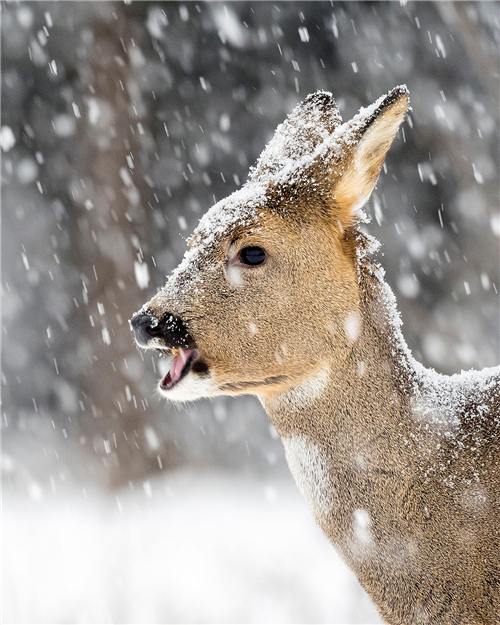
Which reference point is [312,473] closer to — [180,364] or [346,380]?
[346,380]

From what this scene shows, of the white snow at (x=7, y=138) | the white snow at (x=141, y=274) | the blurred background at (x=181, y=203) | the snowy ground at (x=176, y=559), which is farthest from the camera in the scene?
the white snow at (x=7, y=138)

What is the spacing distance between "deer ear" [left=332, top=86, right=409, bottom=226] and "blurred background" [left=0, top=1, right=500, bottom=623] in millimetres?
4604

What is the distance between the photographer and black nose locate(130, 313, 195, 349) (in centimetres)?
238

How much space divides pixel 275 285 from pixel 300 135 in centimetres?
89

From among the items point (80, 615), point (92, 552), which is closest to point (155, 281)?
point (92, 552)

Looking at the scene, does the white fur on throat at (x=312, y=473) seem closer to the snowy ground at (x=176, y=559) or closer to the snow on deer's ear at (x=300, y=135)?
the snow on deer's ear at (x=300, y=135)

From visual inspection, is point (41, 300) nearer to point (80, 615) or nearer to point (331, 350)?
point (80, 615)

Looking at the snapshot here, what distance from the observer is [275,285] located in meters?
2.48

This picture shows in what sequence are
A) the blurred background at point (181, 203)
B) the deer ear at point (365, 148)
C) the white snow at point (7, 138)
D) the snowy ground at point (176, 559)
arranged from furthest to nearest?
the white snow at point (7, 138) → the blurred background at point (181, 203) → the snowy ground at point (176, 559) → the deer ear at point (365, 148)

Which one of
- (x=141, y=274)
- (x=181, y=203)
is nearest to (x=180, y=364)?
(x=141, y=274)

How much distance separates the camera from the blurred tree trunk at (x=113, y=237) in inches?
293

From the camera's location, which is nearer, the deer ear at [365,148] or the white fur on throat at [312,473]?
the deer ear at [365,148]

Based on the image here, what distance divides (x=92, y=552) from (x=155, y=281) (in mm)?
3083

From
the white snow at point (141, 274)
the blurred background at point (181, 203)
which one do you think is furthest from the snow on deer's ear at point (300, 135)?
the white snow at point (141, 274)
